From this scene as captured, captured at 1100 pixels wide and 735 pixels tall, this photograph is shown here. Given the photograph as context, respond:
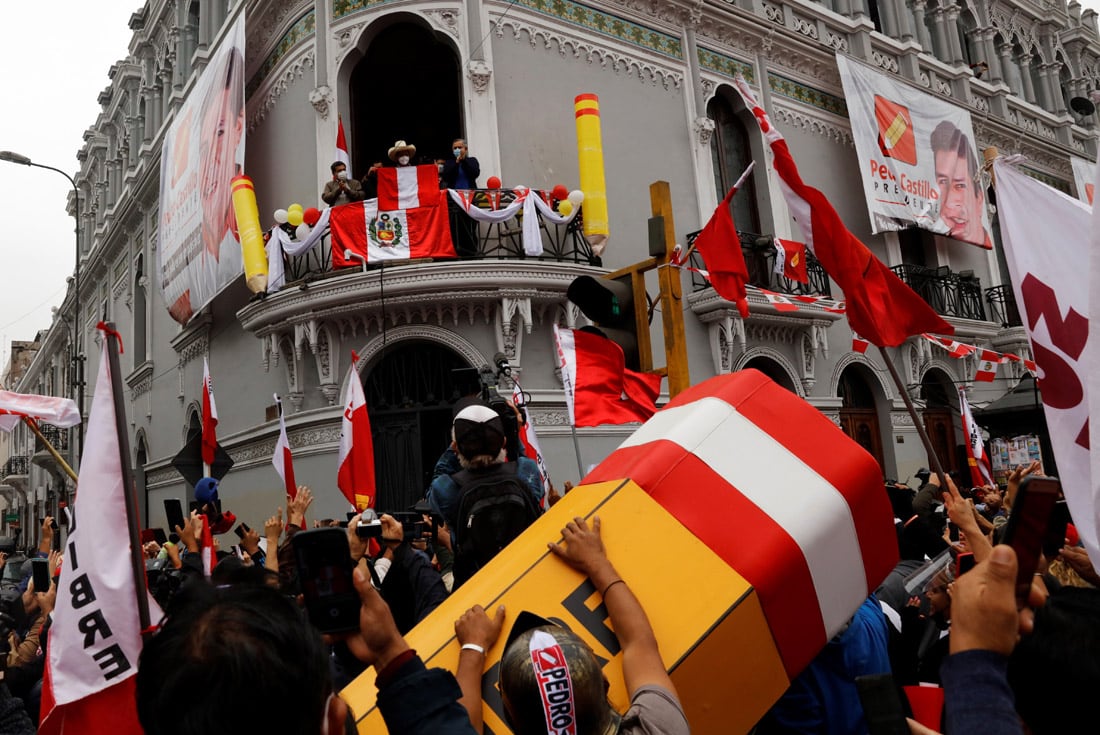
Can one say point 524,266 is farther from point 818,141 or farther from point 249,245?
point 818,141

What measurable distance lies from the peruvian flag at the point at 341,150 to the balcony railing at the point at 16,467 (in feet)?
130

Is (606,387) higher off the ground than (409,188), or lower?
lower

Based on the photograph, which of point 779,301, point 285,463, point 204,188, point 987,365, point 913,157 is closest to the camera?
point 285,463

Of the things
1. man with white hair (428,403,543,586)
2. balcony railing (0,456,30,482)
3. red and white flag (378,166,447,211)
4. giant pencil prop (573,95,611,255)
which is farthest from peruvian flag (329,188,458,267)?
balcony railing (0,456,30,482)

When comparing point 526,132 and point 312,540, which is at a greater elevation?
point 526,132

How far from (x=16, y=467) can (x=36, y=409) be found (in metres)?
44.6

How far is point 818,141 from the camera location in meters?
16.3

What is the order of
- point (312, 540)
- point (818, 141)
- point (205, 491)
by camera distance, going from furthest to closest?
1. point (818, 141)
2. point (205, 491)
3. point (312, 540)

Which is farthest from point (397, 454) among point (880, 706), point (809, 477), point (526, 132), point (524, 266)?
point (880, 706)

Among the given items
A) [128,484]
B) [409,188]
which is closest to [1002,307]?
[409,188]

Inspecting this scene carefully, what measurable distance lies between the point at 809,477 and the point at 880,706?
116 cm

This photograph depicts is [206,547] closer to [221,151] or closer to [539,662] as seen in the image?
[539,662]

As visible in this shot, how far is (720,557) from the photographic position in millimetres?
2188

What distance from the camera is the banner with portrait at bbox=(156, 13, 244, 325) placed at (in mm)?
12922
